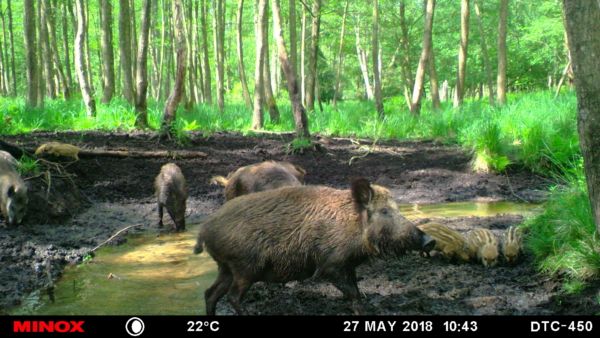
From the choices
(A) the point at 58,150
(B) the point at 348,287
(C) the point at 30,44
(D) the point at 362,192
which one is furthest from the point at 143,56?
(B) the point at 348,287

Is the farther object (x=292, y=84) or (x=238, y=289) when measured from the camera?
(x=292, y=84)

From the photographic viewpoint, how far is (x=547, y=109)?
44.5 feet

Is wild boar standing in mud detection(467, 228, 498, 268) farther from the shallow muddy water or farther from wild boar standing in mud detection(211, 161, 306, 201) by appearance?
the shallow muddy water

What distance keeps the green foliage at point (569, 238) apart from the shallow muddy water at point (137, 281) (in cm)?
318

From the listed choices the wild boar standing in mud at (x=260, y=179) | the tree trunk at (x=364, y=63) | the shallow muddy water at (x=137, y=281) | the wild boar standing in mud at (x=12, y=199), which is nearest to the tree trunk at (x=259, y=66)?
the wild boar standing in mud at (x=260, y=179)

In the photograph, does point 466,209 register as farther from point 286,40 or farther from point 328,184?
point 286,40

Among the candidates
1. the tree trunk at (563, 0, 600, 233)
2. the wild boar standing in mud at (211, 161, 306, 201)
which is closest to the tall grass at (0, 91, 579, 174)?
the wild boar standing in mud at (211, 161, 306, 201)

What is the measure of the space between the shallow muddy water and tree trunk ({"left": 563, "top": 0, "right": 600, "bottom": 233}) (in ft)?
11.0

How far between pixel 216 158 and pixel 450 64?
134ft
